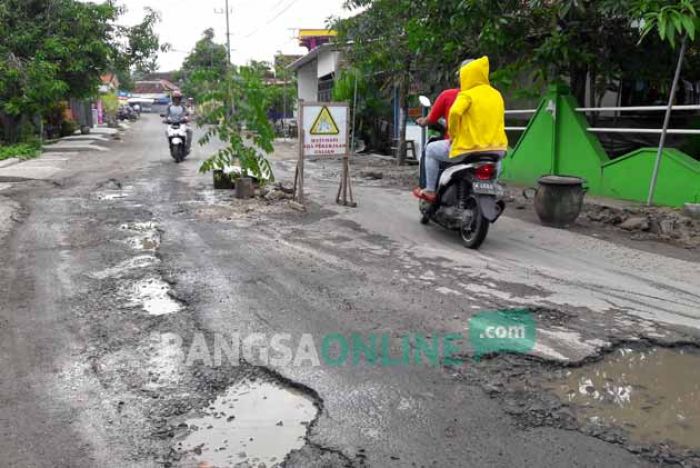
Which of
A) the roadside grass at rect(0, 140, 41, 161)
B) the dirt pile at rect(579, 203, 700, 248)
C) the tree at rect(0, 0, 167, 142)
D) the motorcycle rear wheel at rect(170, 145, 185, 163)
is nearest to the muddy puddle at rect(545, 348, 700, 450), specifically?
the dirt pile at rect(579, 203, 700, 248)

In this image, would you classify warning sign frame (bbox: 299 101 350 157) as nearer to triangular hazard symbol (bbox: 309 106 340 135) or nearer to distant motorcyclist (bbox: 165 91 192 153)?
triangular hazard symbol (bbox: 309 106 340 135)

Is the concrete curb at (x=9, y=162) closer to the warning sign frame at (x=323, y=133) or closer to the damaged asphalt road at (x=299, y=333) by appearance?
the damaged asphalt road at (x=299, y=333)

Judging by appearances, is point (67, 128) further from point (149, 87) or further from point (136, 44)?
point (149, 87)

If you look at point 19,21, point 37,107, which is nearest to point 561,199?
point 37,107

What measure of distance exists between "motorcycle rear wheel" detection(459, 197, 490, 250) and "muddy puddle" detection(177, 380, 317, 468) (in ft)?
11.5

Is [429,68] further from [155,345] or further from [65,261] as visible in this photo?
[155,345]

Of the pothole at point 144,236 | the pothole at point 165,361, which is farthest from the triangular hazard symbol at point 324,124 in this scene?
the pothole at point 165,361

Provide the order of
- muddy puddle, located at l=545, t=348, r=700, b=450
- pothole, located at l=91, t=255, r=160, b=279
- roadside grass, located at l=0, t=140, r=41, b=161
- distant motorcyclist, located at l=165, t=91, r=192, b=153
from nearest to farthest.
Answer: muddy puddle, located at l=545, t=348, r=700, b=450 → pothole, located at l=91, t=255, r=160, b=279 → distant motorcyclist, located at l=165, t=91, r=192, b=153 → roadside grass, located at l=0, t=140, r=41, b=161

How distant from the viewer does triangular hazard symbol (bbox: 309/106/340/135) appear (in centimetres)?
889

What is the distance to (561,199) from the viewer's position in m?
7.79

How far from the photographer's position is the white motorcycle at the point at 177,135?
15786 mm

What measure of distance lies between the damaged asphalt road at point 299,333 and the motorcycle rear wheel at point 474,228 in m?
0.12

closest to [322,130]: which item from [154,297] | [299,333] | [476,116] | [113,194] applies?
[476,116]

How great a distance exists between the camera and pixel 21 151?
17.8 metres
